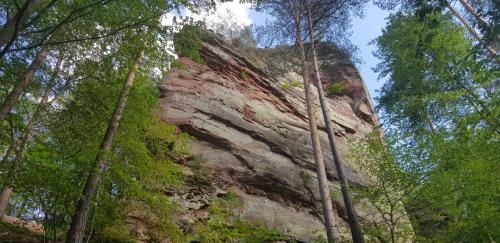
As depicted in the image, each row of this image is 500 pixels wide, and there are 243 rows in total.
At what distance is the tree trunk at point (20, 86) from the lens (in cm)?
675

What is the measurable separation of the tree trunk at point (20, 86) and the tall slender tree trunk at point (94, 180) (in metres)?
1.71

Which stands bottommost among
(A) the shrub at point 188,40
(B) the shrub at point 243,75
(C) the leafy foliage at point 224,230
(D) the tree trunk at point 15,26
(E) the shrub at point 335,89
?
(C) the leafy foliage at point 224,230

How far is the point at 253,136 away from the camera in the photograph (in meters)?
14.5

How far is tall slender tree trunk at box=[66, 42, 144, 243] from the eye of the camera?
627 centimetres

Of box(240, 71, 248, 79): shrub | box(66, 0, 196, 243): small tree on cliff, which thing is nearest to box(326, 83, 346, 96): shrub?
box(240, 71, 248, 79): shrub

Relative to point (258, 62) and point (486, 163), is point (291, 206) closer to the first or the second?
point (486, 163)

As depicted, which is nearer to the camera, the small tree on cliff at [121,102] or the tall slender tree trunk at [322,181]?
the small tree on cliff at [121,102]

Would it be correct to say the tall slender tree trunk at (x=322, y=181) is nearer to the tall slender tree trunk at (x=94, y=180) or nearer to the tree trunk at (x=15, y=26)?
the tall slender tree trunk at (x=94, y=180)

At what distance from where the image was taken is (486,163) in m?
9.09

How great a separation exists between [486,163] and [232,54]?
1292 cm

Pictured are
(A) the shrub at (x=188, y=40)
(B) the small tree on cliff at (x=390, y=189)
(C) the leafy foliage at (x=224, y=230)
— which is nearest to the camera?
(A) the shrub at (x=188, y=40)

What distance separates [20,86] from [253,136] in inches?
334

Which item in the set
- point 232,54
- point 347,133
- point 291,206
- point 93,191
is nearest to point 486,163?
point 291,206

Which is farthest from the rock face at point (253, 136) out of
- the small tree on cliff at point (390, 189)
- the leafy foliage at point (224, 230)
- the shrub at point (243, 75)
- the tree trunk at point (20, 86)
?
the tree trunk at point (20, 86)
